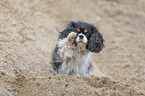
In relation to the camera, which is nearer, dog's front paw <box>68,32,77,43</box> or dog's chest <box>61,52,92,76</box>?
dog's front paw <box>68,32,77,43</box>

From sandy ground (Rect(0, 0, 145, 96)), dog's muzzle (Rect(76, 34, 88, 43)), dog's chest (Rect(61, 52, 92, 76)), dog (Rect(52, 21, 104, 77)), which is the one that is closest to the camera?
sandy ground (Rect(0, 0, 145, 96))

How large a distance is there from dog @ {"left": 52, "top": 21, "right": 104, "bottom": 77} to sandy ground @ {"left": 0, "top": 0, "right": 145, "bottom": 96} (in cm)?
46

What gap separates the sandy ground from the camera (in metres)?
3.60

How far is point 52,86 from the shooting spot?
3555mm

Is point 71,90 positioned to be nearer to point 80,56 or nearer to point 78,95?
point 78,95

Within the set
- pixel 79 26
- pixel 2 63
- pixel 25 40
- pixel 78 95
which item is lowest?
pixel 78 95

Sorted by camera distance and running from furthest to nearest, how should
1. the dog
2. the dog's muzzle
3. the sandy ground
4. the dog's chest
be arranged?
the dog's chest
the dog
the dog's muzzle
the sandy ground

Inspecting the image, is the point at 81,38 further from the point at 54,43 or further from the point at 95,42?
the point at 54,43

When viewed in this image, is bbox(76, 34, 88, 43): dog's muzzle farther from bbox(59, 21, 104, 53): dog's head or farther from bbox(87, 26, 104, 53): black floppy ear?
bbox(87, 26, 104, 53): black floppy ear

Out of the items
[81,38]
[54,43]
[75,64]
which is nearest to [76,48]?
[81,38]

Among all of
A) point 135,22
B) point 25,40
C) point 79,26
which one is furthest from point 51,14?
point 79,26

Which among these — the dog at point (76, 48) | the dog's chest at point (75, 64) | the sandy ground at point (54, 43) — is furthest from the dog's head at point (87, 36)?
the sandy ground at point (54, 43)

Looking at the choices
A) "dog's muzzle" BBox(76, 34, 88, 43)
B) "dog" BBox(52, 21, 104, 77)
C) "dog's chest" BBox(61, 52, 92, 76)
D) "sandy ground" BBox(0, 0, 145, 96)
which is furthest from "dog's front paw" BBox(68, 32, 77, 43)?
"sandy ground" BBox(0, 0, 145, 96)

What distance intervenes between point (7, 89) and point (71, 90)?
3.85ft
